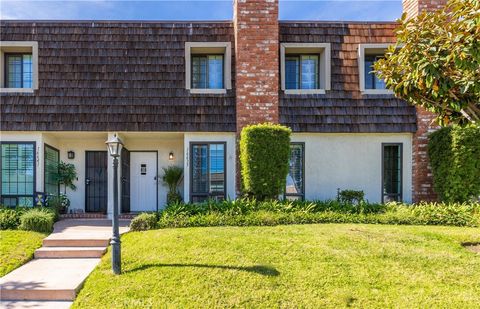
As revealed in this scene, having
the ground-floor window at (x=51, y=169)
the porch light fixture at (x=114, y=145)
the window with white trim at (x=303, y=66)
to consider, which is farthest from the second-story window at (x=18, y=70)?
the window with white trim at (x=303, y=66)

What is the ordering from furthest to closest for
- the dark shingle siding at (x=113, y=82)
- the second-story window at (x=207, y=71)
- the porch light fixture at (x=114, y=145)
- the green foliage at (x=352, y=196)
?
the second-story window at (x=207, y=71) → the dark shingle siding at (x=113, y=82) → the green foliage at (x=352, y=196) → the porch light fixture at (x=114, y=145)

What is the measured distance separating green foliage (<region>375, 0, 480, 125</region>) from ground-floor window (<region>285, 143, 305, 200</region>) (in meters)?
5.41

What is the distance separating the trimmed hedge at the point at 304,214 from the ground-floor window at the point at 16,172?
14.7 ft

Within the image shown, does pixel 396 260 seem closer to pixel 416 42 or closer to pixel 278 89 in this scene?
pixel 416 42

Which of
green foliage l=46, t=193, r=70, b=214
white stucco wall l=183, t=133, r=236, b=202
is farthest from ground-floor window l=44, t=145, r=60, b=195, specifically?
white stucco wall l=183, t=133, r=236, b=202

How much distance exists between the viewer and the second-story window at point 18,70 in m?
11.1

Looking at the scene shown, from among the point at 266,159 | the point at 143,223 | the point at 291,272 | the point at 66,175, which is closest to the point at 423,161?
the point at 266,159

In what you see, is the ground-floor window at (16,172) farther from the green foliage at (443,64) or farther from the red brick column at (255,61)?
the green foliage at (443,64)

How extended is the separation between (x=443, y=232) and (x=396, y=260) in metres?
2.14

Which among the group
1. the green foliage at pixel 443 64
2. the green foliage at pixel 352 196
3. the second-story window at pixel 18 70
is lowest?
the green foliage at pixel 352 196

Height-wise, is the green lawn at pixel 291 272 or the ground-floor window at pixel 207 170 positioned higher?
the ground-floor window at pixel 207 170

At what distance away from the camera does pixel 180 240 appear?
6.91 meters

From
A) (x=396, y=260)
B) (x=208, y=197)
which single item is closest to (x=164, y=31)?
(x=208, y=197)

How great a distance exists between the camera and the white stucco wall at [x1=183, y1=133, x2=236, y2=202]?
10.7m
